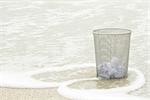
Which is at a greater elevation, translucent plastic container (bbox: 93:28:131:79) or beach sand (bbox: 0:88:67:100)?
translucent plastic container (bbox: 93:28:131:79)

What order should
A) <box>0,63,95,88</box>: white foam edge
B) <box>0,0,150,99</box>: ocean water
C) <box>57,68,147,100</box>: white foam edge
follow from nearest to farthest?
<box>57,68,147,100</box>: white foam edge, <box>0,63,95,88</box>: white foam edge, <box>0,0,150,99</box>: ocean water

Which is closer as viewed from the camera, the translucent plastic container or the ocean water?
the translucent plastic container

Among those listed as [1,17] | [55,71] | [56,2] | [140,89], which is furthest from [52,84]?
[56,2]

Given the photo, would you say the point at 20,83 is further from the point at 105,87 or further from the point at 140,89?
the point at 140,89

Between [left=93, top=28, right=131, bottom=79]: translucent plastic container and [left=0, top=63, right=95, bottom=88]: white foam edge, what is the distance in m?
0.20

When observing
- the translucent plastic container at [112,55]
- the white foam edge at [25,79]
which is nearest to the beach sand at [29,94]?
the white foam edge at [25,79]

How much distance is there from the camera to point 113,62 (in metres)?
1.47

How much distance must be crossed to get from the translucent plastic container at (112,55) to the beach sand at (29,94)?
22cm

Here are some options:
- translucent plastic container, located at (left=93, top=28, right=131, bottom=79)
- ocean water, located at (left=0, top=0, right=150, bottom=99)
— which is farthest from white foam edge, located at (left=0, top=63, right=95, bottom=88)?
translucent plastic container, located at (left=93, top=28, right=131, bottom=79)

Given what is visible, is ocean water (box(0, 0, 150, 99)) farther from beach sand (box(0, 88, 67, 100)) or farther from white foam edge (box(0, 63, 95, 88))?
beach sand (box(0, 88, 67, 100))

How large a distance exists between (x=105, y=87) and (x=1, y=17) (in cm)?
231

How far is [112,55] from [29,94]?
0.37m

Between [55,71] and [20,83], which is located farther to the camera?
[55,71]

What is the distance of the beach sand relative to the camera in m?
1.34
